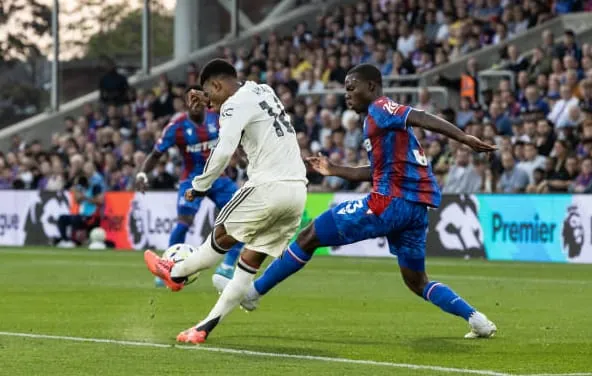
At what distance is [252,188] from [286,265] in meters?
1.00

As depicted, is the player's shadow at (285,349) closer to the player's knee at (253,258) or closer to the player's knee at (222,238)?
the player's knee at (253,258)

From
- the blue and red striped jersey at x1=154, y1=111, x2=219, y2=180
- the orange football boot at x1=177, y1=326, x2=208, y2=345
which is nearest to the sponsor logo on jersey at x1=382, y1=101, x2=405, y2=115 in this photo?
the orange football boot at x1=177, y1=326, x2=208, y2=345

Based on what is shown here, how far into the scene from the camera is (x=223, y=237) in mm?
11008

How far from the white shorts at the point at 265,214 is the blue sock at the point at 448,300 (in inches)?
51.7

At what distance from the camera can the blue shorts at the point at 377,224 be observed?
37.0ft

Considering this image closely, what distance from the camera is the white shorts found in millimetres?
10828

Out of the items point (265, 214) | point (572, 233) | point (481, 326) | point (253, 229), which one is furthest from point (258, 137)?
point (572, 233)

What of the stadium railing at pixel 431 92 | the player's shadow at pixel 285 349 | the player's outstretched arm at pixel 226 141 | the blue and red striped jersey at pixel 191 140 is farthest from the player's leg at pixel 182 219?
the stadium railing at pixel 431 92

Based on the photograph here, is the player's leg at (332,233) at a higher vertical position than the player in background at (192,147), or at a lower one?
lower

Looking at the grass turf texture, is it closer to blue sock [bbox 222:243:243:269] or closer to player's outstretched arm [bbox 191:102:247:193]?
blue sock [bbox 222:243:243:269]

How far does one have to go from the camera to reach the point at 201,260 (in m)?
11.1

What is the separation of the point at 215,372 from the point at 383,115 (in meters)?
2.85

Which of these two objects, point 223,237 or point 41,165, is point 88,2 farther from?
point 223,237

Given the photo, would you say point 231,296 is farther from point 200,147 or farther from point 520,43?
point 520,43
